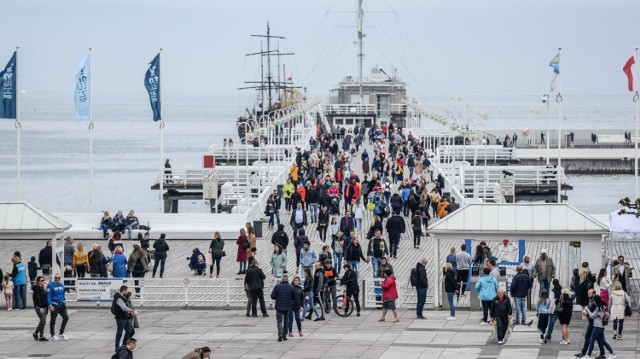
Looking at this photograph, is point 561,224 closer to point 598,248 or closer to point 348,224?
point 598,248

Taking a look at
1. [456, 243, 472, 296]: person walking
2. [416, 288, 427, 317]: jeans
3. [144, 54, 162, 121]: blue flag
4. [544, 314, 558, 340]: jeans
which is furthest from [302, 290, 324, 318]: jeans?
[144, 54, 162, 121]: blue flag

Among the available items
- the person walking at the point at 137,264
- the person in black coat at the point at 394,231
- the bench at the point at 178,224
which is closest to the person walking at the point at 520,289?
the person walking at the point at 137,264

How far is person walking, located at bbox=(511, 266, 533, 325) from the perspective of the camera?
26.8 metres

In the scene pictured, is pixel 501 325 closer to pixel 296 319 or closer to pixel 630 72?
pixel 296 319

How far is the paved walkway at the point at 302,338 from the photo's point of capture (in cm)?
2444

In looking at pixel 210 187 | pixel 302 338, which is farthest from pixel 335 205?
pixel 302 338

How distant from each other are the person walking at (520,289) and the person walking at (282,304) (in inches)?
161

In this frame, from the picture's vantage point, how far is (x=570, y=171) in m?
114

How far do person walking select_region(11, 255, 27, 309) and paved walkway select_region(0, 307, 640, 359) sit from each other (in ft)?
1.44

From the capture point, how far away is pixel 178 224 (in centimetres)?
4184

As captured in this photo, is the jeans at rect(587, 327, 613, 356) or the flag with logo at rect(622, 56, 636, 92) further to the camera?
the flag with logo at rect(622, 56, 636, 92)

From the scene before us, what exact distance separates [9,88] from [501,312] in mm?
20583

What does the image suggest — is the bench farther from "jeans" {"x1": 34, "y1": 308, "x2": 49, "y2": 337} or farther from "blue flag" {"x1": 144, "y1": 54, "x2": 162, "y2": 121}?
"jeans" {"x1": 34, "y1": 308, "x2": 49, "y2": 337}

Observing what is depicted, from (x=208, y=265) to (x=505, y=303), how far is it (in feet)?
35.2
